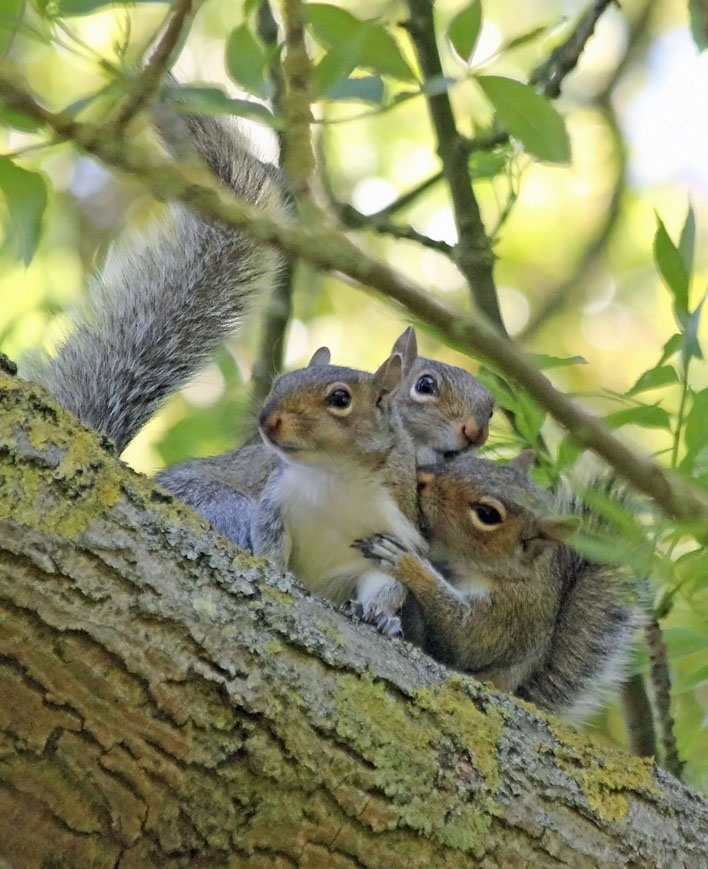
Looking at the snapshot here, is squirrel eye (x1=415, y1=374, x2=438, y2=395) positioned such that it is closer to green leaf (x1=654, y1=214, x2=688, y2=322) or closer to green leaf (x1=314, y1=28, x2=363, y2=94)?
green leaf (x1=654, y1=214, x2=688, y2=322)

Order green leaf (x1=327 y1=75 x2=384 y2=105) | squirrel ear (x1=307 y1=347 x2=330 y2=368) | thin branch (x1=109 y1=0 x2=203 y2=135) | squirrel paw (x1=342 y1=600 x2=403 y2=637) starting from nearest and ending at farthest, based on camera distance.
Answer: thin branch (x1=109 y1=0 x2=203 y2=135), green leaf (x1=327 y1=75 x2=384 y2=105), squirrel paw (x1=342 y1=600 x2=403 y2=637), squirrel ear (x1=307 y1=347 x2=330 y2=368)

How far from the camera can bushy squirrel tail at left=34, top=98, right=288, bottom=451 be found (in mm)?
2527

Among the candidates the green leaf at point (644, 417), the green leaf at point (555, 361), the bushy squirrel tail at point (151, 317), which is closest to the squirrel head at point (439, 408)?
the bushy squirrel tail at point (151, 317)

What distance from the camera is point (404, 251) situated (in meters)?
5.55

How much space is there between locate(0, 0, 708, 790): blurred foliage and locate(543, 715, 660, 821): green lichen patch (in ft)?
0.54

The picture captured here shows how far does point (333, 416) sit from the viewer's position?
2445 millimetres

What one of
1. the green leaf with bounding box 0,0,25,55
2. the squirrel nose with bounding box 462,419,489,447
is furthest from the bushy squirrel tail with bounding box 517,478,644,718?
the green leaf with bounding box 0,0,25,55

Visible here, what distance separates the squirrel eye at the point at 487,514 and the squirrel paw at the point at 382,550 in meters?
0.18

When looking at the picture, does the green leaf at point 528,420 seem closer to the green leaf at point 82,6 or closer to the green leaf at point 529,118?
the green leaf at point 529,118

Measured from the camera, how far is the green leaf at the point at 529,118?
137 cm

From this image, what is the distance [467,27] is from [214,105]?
0.44 metres

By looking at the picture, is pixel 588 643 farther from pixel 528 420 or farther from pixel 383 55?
pixel 383 55

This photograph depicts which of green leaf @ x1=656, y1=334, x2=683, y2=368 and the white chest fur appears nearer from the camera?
green leaf @ x1=656, y1=334, x2=683, y2=368

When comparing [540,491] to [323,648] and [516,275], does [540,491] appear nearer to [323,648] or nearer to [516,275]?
[323,648]
